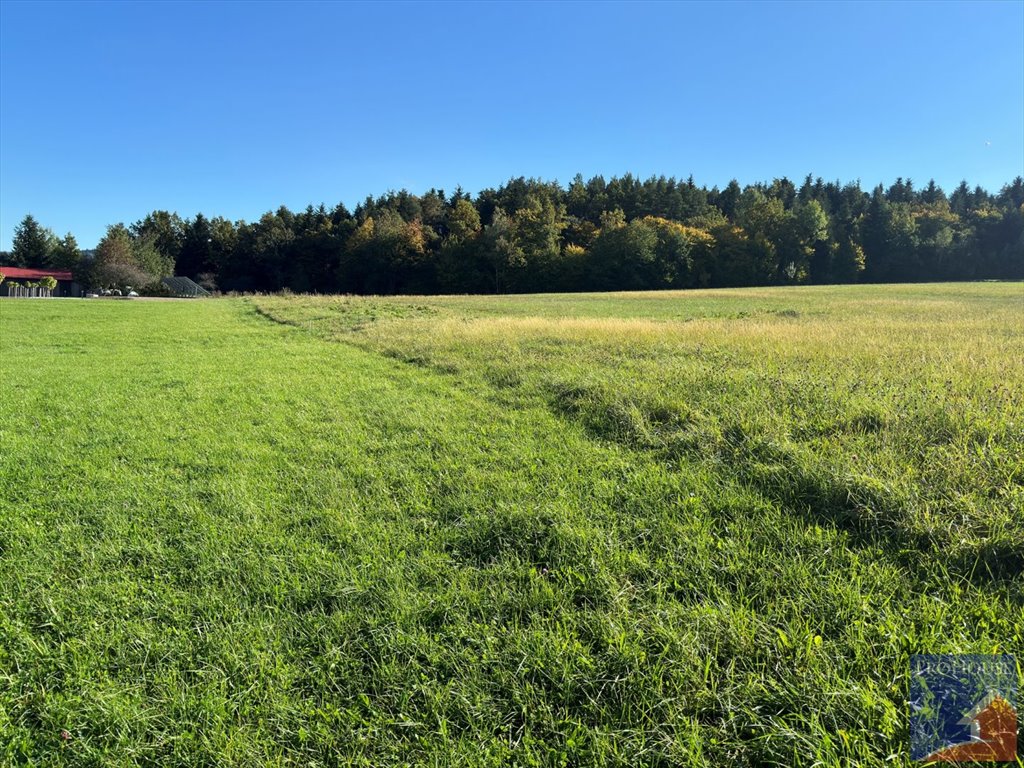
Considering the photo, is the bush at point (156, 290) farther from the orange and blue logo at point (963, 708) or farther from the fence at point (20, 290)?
the orange and blue logo at point (963, 708)

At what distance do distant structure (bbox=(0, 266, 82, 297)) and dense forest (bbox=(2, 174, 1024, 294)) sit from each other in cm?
419

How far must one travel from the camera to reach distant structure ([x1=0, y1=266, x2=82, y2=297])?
60812mm

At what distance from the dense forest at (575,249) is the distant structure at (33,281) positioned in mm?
4189

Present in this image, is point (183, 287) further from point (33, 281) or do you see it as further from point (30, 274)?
point (30, 274)

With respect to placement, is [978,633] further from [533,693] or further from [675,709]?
[533,693]

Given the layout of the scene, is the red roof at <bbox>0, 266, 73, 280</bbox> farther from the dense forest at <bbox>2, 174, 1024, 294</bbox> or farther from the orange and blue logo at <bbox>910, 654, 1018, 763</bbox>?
the orange and blue logo at <bbox>910, 654, 1018, 763</bbox>

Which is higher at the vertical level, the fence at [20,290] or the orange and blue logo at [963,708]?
the fence at [20,290]

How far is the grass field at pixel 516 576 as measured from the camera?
2268 mm

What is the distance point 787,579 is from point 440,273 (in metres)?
81.1

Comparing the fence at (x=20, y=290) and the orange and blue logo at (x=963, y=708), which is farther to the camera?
the fence at (x=20, y=290)

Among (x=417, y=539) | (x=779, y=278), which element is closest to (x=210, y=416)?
(x=417, y=539)

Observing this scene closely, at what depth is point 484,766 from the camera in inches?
81.8

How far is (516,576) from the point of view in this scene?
3391 mm

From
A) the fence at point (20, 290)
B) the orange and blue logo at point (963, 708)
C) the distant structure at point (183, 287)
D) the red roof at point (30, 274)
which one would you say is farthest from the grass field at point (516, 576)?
the red roof at point (30, 274)
